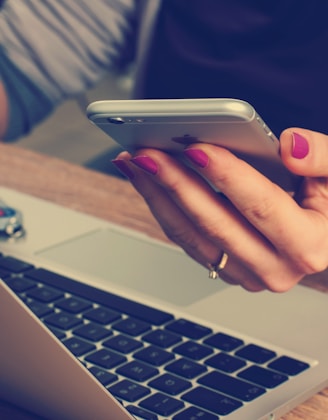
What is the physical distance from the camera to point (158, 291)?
61 cm

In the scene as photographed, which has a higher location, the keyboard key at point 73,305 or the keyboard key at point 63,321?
the keyboard key at point 73,305

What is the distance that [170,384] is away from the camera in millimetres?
479

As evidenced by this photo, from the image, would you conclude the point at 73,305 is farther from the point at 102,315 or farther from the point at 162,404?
the point at 162,404

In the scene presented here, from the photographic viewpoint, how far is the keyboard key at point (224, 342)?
0.53 m

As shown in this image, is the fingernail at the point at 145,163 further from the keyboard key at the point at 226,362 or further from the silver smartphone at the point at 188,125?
the keyboard key at the point at 226,362

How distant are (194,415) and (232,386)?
0.04 meters

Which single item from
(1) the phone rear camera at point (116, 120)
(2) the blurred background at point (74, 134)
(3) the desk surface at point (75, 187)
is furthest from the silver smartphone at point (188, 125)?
(2) the blurred background at point (74, 134)

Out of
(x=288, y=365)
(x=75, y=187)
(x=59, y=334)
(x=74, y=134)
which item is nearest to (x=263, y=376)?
(x=288, y=365)

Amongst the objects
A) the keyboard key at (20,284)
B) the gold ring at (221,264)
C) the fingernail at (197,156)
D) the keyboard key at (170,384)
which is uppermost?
the fingernail at (197,156)

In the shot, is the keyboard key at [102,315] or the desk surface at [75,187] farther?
the desk surface at [75,187]

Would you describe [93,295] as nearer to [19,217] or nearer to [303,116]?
[19,217]

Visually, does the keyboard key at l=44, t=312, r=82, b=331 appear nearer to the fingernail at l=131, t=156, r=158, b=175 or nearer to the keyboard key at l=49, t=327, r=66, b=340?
the keyboard key at l=49, t=327, r=66, b=340

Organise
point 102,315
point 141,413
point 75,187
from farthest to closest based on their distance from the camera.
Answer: point 75,187, point 102,315, point 141,413

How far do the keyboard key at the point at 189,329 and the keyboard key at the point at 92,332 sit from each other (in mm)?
40
